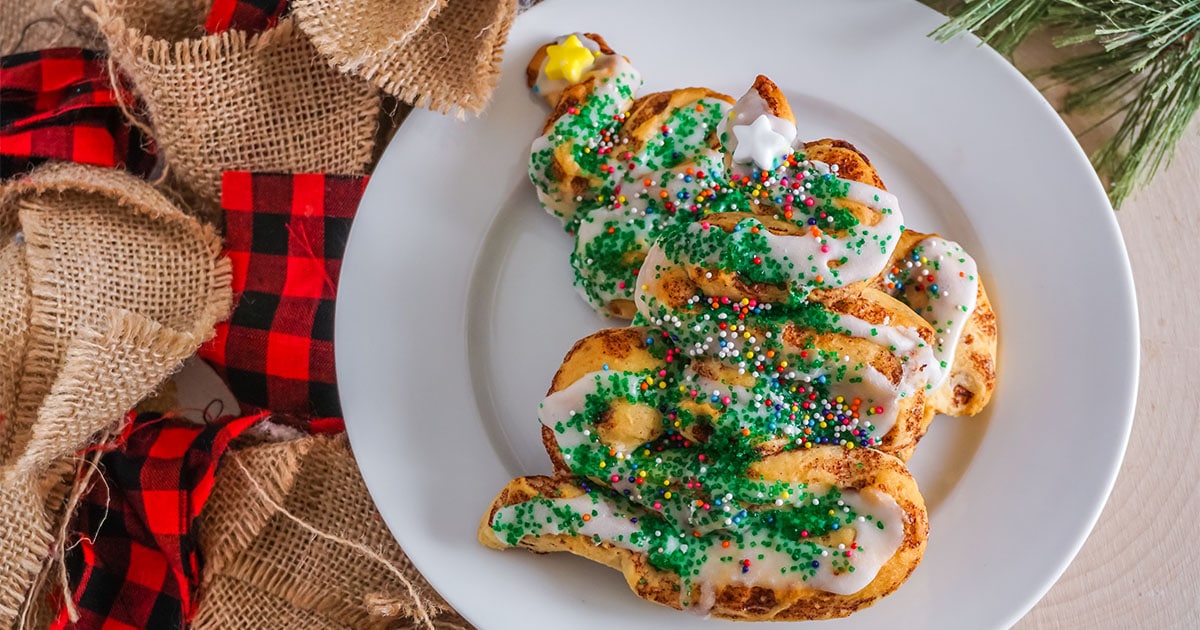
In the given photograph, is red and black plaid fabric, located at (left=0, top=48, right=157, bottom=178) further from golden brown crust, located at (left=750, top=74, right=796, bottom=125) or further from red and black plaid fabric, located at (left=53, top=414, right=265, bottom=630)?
golden brown crust, located at (left=750, top=74, right=796, bottom=125)

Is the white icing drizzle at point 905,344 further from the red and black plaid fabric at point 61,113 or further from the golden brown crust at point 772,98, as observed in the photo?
the red and black plaid fabric at point 61,113

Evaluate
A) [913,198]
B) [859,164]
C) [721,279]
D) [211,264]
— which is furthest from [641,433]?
[211,264]

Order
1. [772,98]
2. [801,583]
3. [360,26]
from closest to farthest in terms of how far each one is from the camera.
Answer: [801,583]
[772,98]
[360,26]

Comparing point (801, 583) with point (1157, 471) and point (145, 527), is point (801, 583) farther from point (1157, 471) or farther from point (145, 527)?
point (145, 527)

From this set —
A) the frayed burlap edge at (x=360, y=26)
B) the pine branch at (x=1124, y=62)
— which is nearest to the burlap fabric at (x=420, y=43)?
the frayed burlap edge at (x=360, y=26)

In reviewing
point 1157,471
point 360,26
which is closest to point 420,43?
point 360,26

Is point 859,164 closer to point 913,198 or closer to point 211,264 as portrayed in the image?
point 913,198

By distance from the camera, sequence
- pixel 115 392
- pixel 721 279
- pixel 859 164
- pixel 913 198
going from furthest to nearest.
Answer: pixel 913 198 < pixel 115 392 < pixel 859 164 < pixel 721 279
